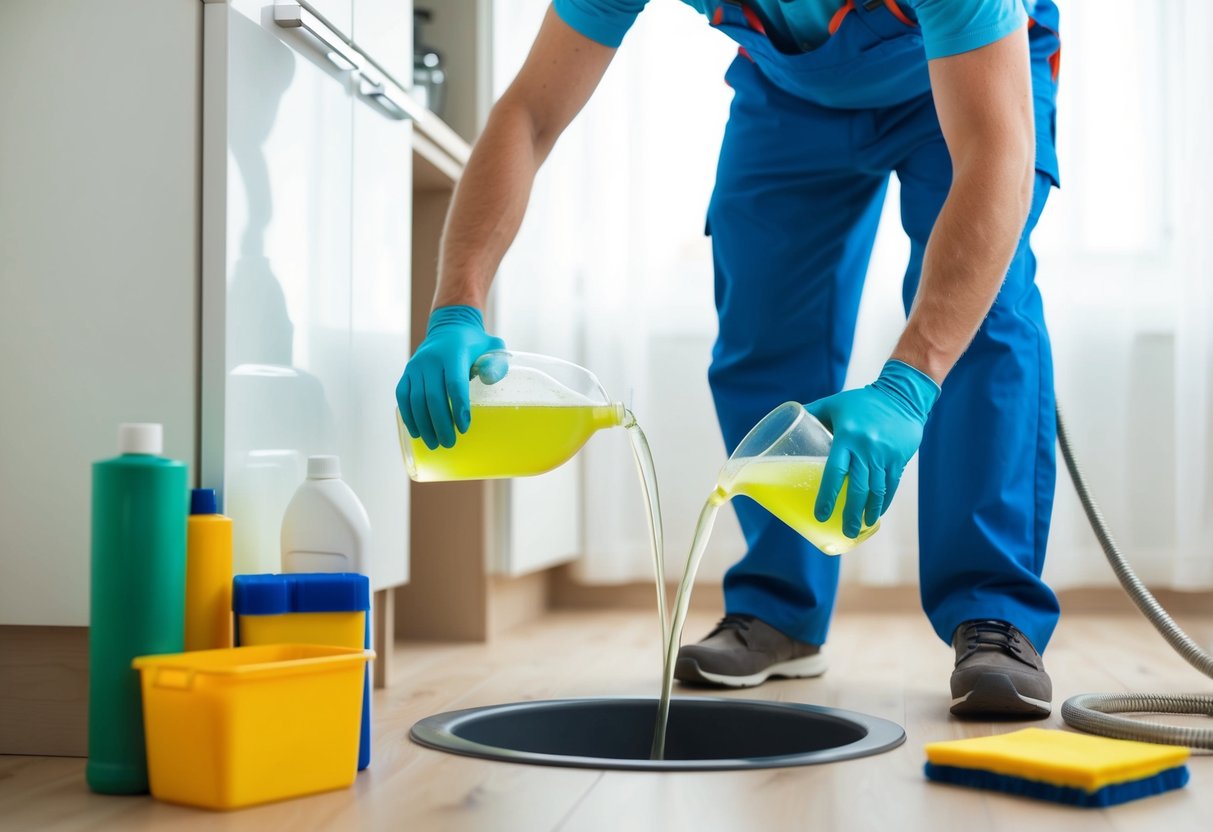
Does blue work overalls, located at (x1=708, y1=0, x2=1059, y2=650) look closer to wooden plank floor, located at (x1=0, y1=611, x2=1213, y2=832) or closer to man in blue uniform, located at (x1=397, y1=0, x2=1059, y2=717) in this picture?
man in blue uniform, located at (x1=397, y1=0, x2=1059, y2=717)

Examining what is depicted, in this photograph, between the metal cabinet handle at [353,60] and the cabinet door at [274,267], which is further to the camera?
the metal cabinet handle at [353,60]

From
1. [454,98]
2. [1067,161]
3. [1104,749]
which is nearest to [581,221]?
[454,98]

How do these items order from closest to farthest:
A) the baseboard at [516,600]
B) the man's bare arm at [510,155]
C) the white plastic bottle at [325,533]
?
the white plastic bottle at [325,533] → the man's bare arm at [510,155] → the baseboard at [516,600]

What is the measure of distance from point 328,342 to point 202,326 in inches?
9.7

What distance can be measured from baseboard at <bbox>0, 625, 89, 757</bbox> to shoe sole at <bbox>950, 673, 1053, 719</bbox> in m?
0.82

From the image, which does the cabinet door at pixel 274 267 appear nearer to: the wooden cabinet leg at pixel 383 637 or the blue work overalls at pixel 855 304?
the wooden cabinet leg at pixel 383 637

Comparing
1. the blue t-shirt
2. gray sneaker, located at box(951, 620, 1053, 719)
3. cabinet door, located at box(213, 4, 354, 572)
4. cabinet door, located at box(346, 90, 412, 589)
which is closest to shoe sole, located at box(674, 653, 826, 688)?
gray sneaker, located at box(951, 620, 1053, 719)

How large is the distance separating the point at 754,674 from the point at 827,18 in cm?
74

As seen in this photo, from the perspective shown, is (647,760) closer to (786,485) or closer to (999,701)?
(786,485)

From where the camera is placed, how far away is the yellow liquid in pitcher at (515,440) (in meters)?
1.12

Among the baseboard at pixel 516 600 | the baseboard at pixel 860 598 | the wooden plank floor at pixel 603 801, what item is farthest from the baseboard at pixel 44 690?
the baseboard at pixel 860 598

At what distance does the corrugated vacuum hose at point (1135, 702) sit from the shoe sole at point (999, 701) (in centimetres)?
3

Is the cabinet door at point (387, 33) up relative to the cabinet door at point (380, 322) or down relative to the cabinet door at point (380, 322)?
up

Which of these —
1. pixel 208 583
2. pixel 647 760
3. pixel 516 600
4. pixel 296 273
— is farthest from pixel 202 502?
pixel 516 600
